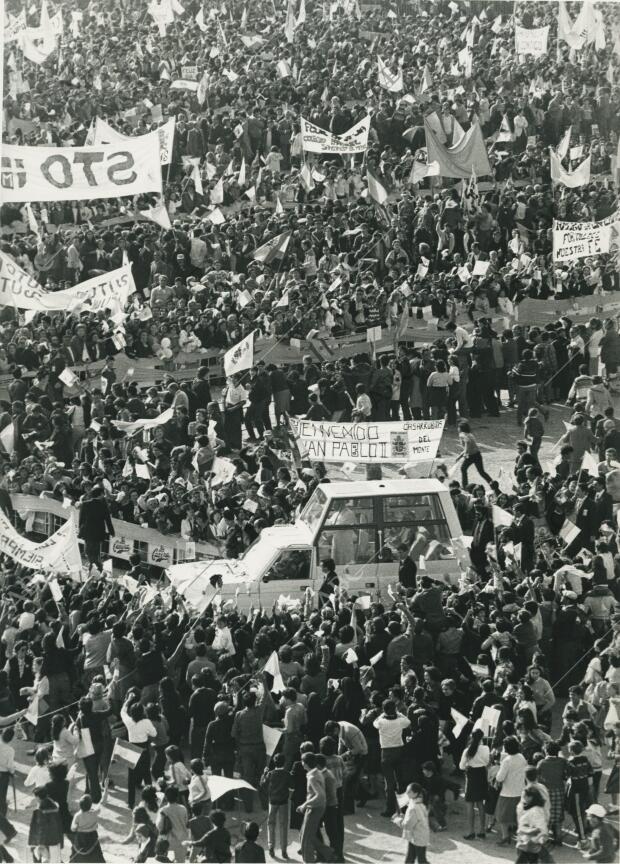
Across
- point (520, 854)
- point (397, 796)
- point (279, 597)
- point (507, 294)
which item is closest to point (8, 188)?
point (507, 294)

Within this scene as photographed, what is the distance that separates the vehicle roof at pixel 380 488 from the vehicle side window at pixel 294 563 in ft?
2.57

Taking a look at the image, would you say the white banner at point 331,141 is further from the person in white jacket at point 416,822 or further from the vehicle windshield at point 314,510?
the person in white jacket at point 416,822

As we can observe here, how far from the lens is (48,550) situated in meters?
19.8

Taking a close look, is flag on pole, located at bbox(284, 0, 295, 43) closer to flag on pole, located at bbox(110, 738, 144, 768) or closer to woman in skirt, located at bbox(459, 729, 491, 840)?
flag on pole, located at bbox(110, 738, 144, 768)

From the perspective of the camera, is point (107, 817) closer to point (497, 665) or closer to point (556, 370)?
point (497, 665)

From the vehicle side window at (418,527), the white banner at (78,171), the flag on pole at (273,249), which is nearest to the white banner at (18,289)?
the white banner at (78,171)

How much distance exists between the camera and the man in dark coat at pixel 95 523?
22.1 m

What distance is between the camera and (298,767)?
1572 centimetres

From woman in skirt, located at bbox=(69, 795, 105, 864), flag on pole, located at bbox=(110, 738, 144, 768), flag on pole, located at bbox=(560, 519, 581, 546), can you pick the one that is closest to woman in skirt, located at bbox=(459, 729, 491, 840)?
flag on pole, located at bbox=(110, 738, 144, 768)

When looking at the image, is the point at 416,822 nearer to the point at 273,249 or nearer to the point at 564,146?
the point at 273,249

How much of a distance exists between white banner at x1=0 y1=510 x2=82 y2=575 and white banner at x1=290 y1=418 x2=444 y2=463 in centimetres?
407

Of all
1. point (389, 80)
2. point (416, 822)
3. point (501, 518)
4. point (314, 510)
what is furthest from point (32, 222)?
point (416, 822)

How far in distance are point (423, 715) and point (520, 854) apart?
1982mm

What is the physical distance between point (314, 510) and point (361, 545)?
2.55 feet
